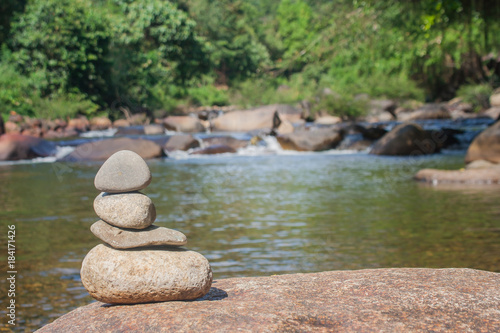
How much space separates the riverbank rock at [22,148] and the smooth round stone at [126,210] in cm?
1774

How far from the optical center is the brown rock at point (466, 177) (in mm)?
13289

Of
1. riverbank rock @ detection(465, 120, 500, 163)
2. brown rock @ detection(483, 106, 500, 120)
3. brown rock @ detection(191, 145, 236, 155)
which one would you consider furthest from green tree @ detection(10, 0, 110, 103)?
riverbank rock @ detection(465, 120, 500, 163)

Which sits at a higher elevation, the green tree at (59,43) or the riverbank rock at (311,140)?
the green tree at (59,43)

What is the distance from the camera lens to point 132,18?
39219 mm

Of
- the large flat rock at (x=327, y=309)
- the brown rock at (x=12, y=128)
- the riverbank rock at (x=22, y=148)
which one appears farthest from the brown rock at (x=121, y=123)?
the large flat rock at (x=327, y=309)

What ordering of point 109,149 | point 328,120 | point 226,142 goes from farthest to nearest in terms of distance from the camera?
point 328,120 → point 226,142 → point 109,149

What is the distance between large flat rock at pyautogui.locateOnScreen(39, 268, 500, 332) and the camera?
11.4 ft

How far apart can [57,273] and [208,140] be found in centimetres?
1770

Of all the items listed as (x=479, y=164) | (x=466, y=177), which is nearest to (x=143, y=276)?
(x=466, y=177)

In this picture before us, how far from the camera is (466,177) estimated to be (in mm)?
13414

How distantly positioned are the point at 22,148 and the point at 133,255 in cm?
1830

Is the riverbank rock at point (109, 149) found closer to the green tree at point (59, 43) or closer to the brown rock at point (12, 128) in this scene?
the brown rock at point (12, 128)

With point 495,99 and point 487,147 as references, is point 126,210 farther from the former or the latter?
point 495,99

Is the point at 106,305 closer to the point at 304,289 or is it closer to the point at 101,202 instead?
the point at 101,202
